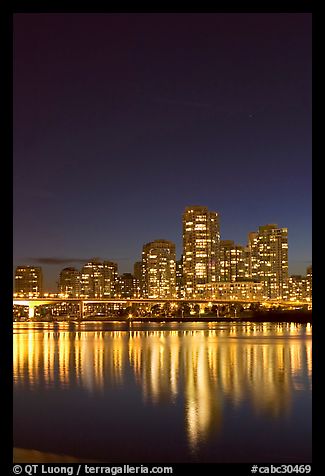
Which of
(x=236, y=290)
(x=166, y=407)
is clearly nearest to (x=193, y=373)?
(x=166, y=407)

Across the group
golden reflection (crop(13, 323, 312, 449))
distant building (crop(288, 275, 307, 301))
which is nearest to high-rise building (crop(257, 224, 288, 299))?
distant building (crop(288, 275, 307, 301))

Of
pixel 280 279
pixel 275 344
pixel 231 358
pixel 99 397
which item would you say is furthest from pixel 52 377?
pixel 280 279

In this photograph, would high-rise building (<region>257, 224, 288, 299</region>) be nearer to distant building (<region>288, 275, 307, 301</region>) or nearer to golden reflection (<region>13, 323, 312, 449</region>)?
distant building (<region>288, 275, 307, 301</region>)

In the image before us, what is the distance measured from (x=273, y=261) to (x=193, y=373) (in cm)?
6868

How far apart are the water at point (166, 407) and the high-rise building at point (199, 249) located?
61096 mm

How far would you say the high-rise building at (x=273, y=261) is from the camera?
3061 inches

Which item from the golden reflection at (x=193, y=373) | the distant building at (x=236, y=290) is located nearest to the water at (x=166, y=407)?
the golden reflection at (x=193, y=373)

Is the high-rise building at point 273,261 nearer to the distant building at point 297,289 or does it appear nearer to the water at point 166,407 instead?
the distant building at point 297,289

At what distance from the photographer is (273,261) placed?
80500 millimetres

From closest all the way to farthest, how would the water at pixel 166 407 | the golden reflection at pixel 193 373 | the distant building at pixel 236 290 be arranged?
the water at pixel 166 407
the golden reflection at pixel 193 373
the distant building at pixel 236 290

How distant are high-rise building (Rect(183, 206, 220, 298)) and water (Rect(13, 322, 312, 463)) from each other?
61096 millimetres

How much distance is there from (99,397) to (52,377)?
10.7 ft

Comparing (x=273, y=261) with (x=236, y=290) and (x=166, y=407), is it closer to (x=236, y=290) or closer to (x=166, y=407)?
(x=236, y=290)
